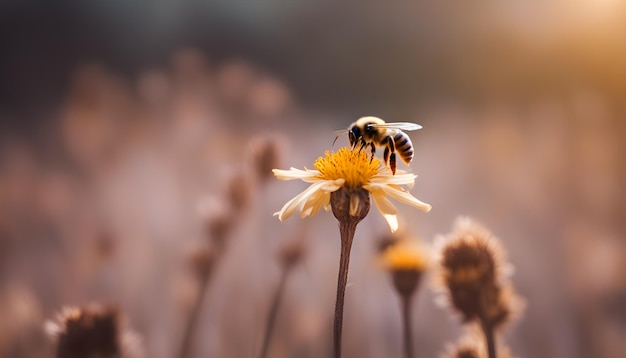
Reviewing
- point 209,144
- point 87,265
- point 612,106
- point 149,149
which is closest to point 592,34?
point 612,106

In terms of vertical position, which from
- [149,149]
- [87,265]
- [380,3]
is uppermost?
[380,3]

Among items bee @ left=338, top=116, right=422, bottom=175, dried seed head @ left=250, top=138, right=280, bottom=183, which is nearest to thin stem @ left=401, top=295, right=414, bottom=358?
bee @ left=338, top=116, right=422, bottom=175

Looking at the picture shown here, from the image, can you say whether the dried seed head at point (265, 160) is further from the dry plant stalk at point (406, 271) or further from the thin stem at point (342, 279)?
the thin stem at point (342, 279)

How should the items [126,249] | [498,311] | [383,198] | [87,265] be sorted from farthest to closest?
[126,249], [87,265], [498,311], [383,198]

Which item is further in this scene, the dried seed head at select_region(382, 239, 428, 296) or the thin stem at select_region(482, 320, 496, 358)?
the dried seed head at select_region(382, 239, 428, 296)

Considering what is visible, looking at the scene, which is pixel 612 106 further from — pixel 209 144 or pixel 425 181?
pixel 209 144

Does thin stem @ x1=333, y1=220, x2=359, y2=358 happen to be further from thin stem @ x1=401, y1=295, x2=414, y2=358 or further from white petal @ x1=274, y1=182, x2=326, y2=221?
thin stem @ x1=401, y1=295, x2=414, y2=358
